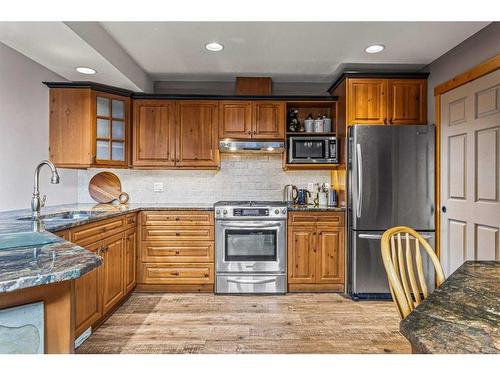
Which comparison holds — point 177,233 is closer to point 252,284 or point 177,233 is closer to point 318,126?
point 252,284

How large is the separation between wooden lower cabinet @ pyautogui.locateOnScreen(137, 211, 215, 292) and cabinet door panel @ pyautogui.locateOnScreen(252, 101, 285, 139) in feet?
3.68

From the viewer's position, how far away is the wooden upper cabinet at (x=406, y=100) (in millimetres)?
3236

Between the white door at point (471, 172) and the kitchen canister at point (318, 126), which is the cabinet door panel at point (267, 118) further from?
the white door at point (471, 172)

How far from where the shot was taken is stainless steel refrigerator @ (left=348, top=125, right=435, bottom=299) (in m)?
3.03

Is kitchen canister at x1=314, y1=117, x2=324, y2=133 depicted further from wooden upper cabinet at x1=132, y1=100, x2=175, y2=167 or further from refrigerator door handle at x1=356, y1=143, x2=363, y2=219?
wooden upper cabinet at x1=132, y1=100, x2=175, y2=167

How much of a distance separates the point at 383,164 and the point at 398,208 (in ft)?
1.54

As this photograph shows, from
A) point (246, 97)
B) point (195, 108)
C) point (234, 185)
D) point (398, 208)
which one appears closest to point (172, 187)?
point (234, 185)

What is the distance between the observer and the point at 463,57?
2707 mm

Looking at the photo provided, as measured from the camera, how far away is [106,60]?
2.63 metres

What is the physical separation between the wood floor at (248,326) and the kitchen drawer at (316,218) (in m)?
0.76

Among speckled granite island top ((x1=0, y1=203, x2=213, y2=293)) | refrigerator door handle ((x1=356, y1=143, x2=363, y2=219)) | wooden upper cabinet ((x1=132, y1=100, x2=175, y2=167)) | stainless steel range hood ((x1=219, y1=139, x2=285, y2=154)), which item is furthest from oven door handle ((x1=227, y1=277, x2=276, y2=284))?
speckled granite island top ((x1=0, y1=203, x2=213, y2=293))

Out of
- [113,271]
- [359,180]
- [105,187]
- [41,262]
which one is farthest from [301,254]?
[41,262]

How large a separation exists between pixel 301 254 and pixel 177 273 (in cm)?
134

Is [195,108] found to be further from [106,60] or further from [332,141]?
[332,141]
